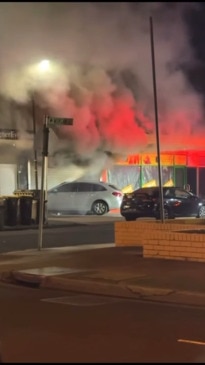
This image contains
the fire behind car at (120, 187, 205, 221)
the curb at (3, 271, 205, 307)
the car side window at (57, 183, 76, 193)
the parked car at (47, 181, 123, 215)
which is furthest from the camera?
the car side window at (57, 183, 76, 193)

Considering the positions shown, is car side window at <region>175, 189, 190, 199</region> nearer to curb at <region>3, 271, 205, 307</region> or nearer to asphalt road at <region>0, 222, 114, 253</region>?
asphalt road at <region>0, 222, 114, 253</region>

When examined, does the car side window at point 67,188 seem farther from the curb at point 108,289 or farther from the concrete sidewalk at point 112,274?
the curb at point 108,289

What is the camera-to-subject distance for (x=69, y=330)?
22.5 ft

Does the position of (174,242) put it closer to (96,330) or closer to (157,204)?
(96,330)

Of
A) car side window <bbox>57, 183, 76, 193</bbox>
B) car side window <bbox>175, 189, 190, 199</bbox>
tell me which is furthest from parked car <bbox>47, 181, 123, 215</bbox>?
car side window <bbox>175, 189, 190, 199</bbox>

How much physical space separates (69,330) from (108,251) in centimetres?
637

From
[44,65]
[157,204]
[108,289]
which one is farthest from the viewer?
[44,65]

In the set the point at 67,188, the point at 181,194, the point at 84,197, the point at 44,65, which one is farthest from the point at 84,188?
the point at 44,65

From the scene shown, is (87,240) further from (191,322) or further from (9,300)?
(191,322)

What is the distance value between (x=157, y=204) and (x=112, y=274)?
11108 mm

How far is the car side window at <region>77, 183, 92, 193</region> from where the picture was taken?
25047mm

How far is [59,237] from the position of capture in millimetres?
17312

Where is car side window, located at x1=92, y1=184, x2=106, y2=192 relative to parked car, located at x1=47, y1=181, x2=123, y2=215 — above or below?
above

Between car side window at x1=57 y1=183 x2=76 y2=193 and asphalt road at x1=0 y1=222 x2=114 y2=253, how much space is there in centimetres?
450
